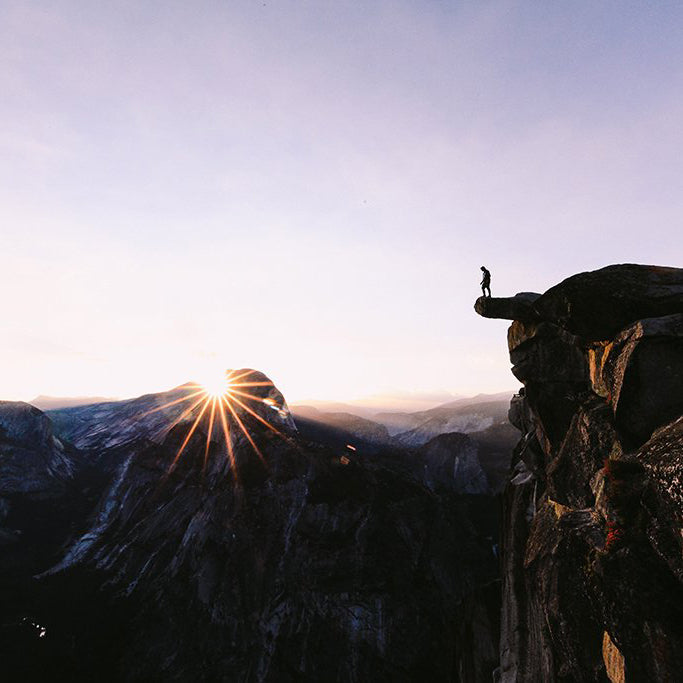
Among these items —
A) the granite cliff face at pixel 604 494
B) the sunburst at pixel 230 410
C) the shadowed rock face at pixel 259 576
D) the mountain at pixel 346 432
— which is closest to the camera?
the granite cliff face at pixel 604 494

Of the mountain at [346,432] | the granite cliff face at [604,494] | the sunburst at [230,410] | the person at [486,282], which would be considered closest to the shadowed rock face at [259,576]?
the sunburst at [230,410]

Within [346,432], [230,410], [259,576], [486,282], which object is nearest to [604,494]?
[486,282]

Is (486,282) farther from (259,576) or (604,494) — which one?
(259,576)

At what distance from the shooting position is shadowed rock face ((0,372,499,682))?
4838 centimetres

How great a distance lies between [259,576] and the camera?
2168 inches

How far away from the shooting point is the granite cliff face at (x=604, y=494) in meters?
12.0

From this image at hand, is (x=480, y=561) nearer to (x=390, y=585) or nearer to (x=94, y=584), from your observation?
(x=390, y=585)

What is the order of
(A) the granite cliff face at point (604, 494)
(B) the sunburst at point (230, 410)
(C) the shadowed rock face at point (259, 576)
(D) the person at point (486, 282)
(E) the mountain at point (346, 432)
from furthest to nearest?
(E) the mountain at point (346, 432) → (B) the sunburst at point (230, 410) → (C) the shadowed rock face at point (259, 576) → (D) the person at point (486, 282) → (A) the granite cliff face at point (604, 494)

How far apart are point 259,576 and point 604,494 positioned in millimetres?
52513

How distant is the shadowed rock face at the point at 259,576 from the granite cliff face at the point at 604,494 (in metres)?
19.3

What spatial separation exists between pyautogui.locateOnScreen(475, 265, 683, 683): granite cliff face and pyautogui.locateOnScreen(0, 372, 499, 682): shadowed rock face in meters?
19.3

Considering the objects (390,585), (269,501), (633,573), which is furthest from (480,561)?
(633,573)

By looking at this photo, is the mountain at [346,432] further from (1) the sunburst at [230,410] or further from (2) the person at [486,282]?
(2) the person at [486,282]

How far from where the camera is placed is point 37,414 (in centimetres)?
10781
